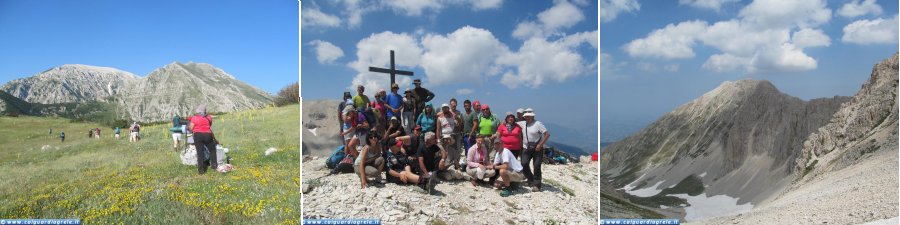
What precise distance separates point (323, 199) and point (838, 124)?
81410mm

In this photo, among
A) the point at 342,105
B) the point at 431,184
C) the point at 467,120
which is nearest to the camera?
the point at 431,184

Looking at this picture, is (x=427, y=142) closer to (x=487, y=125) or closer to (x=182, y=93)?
(x=487, y=125)

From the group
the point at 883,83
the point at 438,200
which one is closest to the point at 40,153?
the point at 438,200

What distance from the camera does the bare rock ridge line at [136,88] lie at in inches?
309

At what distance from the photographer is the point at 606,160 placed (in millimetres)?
158125

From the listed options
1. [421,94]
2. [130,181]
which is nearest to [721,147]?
[421,94]

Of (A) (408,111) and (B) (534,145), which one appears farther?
(A) (408,111)

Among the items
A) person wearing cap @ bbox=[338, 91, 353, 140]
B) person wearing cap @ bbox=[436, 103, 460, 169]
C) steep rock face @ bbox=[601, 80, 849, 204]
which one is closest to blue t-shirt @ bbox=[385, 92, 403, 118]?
person wearing cap @ bbox=[338, 91, 353, 140]

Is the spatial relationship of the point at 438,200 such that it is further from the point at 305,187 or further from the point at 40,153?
the point at 40,153

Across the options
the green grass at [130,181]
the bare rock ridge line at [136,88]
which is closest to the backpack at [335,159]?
the green grass at [130,181]

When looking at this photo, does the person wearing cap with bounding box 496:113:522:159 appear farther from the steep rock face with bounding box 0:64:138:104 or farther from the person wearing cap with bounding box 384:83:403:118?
the steep rock face with bounding box 0:64:138:104

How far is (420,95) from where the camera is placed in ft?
31.1

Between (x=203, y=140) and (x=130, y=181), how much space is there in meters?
1.19

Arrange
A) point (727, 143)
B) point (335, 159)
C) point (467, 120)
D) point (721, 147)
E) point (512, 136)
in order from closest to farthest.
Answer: point (512, 136)
point (335, 159)
point (467, 120)
point (727, 143)
point (721, 147)
